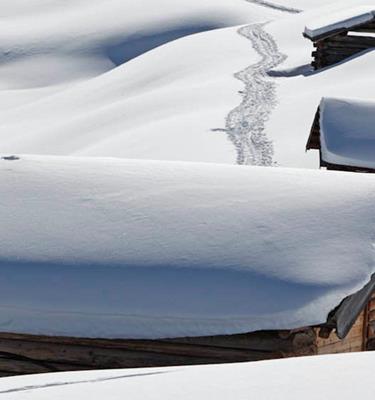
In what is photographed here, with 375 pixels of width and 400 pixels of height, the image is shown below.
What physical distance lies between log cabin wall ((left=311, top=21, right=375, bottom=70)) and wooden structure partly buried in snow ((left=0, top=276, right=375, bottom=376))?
1955 centimetres

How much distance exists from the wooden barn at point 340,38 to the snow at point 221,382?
21.5 metres

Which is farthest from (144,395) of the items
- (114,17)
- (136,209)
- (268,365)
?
(114,17)

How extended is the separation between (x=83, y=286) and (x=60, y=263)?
0.95 feet

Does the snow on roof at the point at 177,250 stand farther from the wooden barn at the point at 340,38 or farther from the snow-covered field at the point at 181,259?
the wooden barn at the point at 340,38

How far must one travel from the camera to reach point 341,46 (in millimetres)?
26562

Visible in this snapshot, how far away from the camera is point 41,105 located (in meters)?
31.0

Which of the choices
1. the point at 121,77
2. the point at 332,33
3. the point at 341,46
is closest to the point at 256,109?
the point at 332,33

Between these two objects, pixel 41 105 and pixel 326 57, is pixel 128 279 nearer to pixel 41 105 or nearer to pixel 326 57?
pixel 326 57

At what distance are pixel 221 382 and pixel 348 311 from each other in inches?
103

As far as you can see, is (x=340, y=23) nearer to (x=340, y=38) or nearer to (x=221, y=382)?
(x=340, y=38)

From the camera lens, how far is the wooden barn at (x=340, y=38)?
25984 millimetres

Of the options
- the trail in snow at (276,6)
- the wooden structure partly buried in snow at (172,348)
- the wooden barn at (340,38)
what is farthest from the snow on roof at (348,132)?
the trail in snow at (276,6)

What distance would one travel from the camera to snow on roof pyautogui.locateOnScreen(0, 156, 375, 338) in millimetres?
7008

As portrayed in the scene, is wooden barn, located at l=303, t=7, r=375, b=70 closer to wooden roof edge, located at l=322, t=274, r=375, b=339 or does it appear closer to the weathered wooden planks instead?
wooden roof edge, located at l=322, t=274, r=375, b=339
